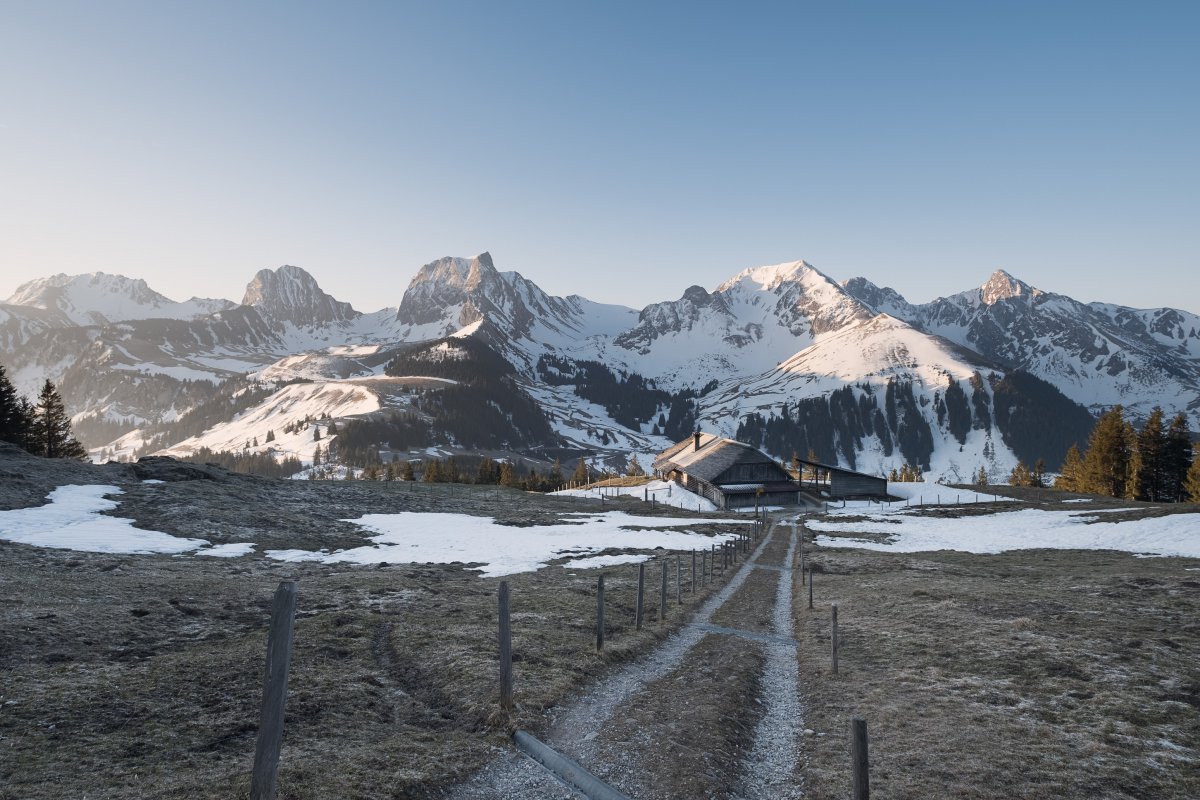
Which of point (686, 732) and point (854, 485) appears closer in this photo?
point (686, 732)

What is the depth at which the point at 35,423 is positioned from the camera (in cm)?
7244

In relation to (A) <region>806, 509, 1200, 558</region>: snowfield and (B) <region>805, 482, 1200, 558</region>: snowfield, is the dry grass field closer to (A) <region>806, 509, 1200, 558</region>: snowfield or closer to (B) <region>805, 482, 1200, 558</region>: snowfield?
(B) <region>805, 482, 1200, 558</region>: snowfield

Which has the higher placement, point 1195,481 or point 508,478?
point 1195,481

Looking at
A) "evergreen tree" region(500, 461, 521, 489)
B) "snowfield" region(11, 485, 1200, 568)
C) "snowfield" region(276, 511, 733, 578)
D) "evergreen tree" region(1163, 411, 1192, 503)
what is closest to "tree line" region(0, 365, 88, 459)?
"snowfield" region(11, 485, 1200, 568)

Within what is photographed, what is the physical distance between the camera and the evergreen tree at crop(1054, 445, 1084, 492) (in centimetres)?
9922

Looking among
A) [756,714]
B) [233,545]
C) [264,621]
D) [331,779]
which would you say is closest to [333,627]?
[264,621]

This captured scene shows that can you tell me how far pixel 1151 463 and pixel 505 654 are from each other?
108 m

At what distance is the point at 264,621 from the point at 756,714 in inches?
627

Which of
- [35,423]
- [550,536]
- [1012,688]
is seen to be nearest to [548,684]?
[1012,688]

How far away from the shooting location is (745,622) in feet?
78.3

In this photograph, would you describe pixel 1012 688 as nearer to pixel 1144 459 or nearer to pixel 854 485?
pixel 1144 459

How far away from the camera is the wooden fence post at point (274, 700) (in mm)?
7500

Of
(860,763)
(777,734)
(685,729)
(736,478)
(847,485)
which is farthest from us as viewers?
(847,485)

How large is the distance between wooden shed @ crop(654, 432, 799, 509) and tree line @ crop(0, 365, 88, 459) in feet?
301
